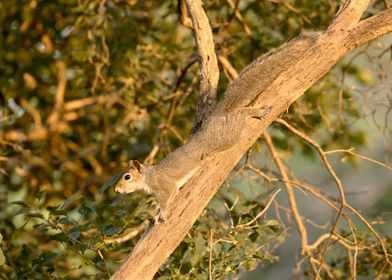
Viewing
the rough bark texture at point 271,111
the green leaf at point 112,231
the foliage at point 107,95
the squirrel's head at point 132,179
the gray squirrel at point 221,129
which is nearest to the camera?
the rough bark texture at point 271,111

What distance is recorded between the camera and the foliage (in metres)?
3.34

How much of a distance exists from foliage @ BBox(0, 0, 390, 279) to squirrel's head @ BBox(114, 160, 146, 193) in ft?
0.20

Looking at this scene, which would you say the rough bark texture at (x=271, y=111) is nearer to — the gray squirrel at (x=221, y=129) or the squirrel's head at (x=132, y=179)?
the gray squirrel at (x=221, y=129)

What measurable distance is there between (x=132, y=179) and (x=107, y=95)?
3.72 ft

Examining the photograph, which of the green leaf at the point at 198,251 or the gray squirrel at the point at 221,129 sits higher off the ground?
the gray squirrel at the point at 221,129

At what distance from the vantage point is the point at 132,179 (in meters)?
2.73

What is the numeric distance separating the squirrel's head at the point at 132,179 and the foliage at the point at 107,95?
6cm

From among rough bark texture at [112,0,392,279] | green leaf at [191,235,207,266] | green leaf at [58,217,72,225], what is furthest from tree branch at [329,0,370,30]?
green leaf at [58,217,72,225]

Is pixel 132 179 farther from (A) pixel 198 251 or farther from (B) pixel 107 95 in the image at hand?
(B) pixel 107 95

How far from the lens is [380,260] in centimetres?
274

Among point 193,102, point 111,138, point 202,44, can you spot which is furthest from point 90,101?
point 202,44

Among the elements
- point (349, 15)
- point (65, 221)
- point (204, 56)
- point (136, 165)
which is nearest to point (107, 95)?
point (136, 165)

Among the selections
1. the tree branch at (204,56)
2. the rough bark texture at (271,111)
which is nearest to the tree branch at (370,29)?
the rough bark texture at (271,111)

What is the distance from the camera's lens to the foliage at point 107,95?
11.0 feet
